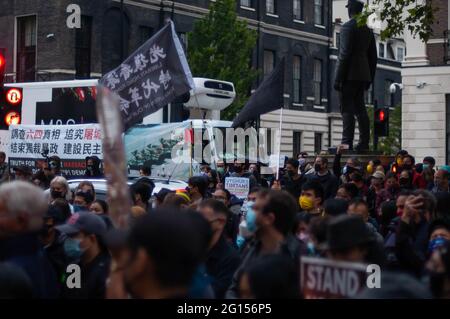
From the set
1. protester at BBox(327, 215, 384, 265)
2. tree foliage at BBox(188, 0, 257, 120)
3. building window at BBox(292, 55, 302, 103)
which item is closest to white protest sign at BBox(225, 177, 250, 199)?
protester at BBox(327, 215, 384, 265)

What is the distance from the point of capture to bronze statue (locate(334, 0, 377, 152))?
16.7 metres

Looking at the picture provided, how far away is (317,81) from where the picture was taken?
51375mm

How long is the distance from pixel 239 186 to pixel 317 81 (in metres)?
38.3

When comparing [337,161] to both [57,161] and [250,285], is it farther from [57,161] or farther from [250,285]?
[250,285]

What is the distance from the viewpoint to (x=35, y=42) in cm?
3794

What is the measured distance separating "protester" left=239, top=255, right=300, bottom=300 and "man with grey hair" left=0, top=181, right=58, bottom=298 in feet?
4.83

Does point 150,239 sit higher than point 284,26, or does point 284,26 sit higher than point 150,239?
point 284,26

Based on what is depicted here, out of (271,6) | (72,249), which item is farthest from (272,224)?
(271,6)

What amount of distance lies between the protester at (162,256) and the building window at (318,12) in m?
48.4

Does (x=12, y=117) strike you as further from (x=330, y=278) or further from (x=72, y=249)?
(x=330, y=278)

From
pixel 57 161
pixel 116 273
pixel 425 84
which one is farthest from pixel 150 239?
pixel 425 84

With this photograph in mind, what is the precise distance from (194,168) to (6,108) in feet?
19.8
